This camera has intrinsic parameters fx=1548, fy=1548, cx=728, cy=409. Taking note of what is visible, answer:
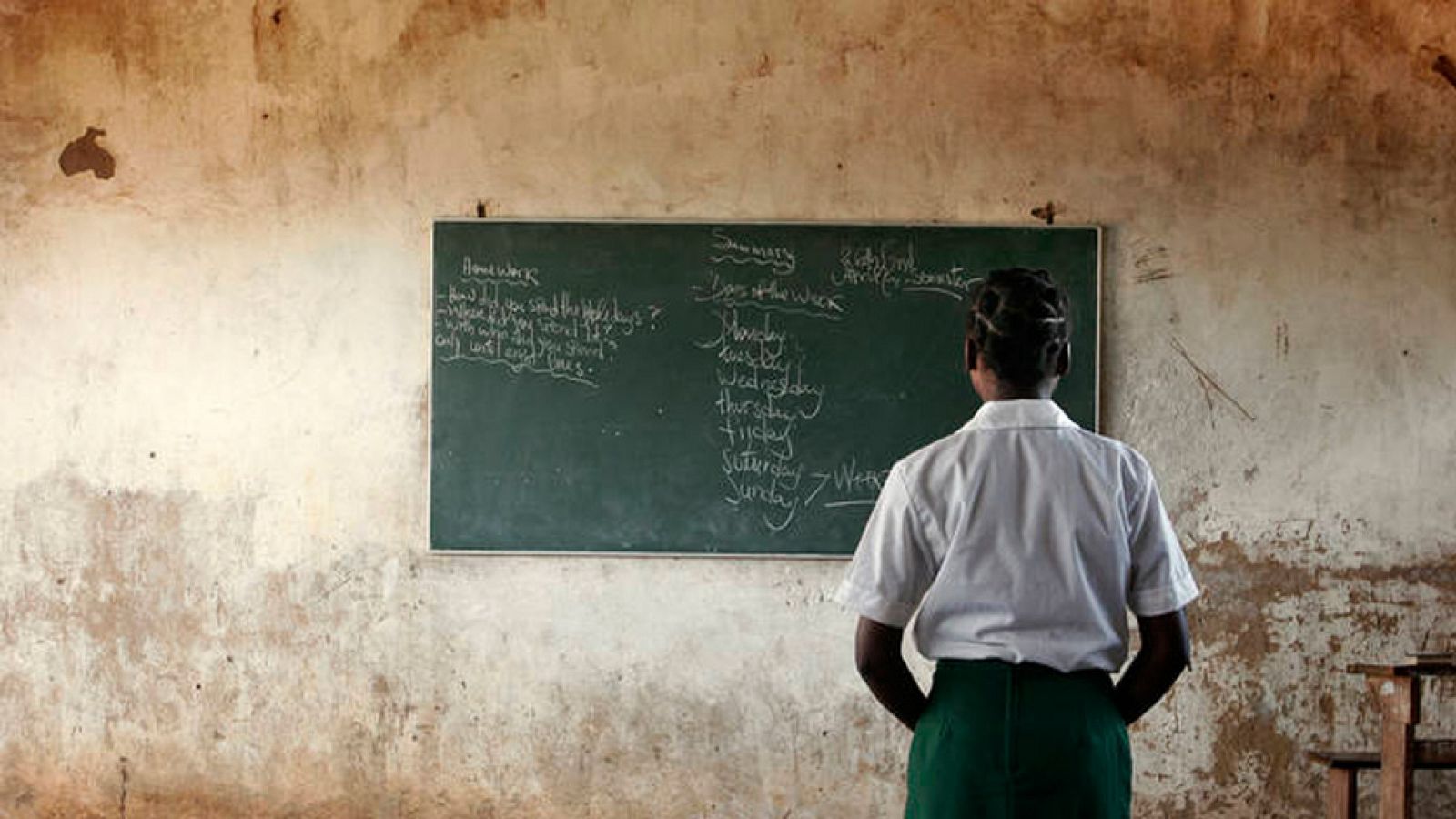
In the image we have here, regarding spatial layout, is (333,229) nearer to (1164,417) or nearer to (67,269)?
(67,269)

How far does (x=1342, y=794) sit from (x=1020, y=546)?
2.62 m

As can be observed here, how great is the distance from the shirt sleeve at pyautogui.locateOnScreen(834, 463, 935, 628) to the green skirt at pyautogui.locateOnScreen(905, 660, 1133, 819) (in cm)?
12

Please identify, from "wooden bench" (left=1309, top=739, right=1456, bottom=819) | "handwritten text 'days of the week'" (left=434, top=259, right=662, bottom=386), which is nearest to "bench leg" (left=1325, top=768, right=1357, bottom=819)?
"wooden bench" (left=1309, top=739, right=1456, bottom=819)

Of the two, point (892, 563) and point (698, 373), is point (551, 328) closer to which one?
point (698, 373)

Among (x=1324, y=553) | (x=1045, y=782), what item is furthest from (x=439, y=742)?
(x=1045, y=782)

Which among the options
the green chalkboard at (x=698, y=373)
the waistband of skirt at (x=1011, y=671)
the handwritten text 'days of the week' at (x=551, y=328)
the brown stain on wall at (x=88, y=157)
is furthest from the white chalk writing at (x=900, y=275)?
the waistband of skirt at (x=1011, y=671)

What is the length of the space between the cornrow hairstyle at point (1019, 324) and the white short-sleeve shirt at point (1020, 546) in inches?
1.9

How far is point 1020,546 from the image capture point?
203 cm

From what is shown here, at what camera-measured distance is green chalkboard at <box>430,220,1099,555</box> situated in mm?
4715

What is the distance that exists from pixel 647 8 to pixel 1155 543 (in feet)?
10.3

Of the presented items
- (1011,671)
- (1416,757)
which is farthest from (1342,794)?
(1011,671)

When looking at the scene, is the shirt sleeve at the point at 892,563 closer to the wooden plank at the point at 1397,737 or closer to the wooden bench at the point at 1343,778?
the wooden plank at the point at 1397,737

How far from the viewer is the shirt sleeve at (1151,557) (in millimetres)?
2111

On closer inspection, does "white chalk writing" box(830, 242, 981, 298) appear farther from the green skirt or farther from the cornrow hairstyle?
the green skirt
